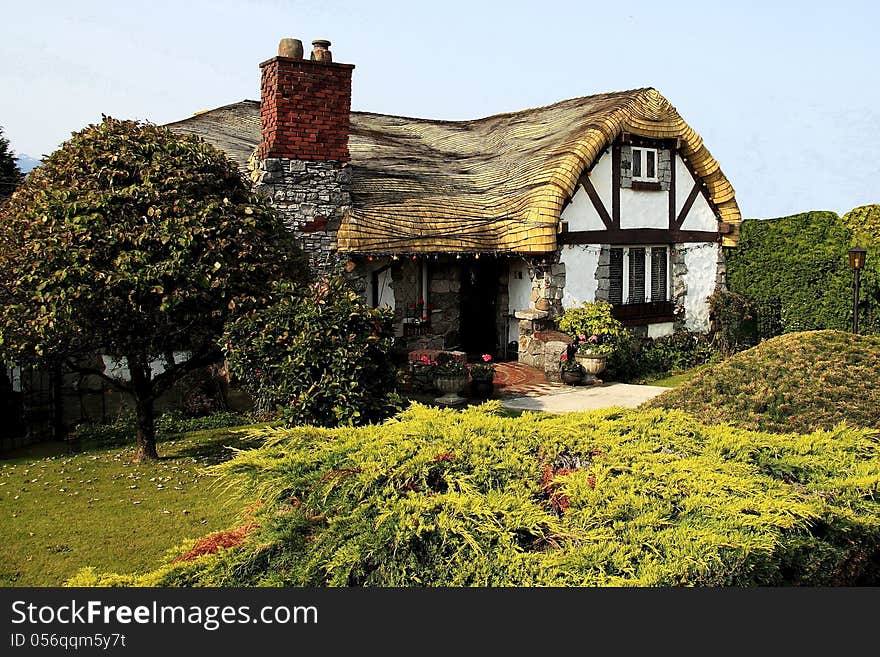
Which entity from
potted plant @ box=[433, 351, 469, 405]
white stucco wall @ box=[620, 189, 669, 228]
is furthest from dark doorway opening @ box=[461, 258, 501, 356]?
potted plant @ box=[433, 351, 469, 405]

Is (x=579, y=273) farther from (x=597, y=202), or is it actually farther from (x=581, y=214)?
(x=597, y=202)

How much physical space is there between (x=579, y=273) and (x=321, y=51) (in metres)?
6.80

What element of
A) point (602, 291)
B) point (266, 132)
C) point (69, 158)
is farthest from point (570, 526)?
point (602, 291)

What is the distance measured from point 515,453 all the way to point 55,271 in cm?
633

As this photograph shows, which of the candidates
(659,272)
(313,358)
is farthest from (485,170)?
(313,358)

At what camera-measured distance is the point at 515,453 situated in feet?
16.4

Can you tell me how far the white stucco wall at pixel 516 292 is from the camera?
16.8 meters

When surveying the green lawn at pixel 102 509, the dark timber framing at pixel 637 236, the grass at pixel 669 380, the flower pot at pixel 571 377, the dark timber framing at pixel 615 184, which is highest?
the dark timber framing at pixel 615 184

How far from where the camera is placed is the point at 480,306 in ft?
58.6

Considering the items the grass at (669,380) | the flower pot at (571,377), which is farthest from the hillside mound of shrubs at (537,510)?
the grass at (669,380)

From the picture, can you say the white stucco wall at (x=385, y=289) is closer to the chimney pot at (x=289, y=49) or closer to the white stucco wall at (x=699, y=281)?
the chimney pot at (x=289, y=49)

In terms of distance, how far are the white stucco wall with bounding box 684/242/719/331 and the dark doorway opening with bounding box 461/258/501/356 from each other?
183 inches

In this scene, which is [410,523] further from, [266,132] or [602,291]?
[602,291]

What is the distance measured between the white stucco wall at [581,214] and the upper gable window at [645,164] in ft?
5.12
